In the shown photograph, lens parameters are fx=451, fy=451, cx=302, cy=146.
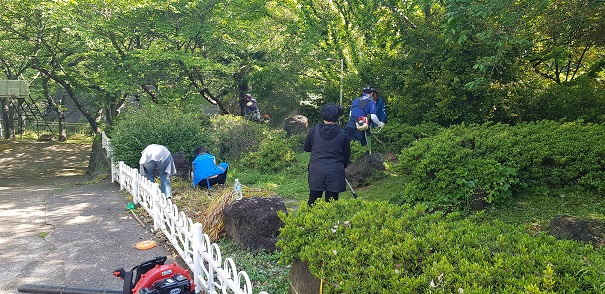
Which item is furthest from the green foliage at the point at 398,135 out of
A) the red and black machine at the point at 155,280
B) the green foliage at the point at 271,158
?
the red and black machine at the point at 155,280

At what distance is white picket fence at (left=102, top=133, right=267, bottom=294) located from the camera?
337 centimetres

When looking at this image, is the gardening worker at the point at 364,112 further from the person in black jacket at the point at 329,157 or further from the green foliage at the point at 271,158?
the green foliage at the point at 271,158

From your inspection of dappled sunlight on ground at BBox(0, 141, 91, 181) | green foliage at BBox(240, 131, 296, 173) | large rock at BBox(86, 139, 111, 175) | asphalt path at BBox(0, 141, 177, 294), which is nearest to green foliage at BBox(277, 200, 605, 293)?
asphalt path at BBox(0, 141, 177, 294)

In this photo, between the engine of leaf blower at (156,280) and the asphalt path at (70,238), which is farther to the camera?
the asphalt path at (70,238)

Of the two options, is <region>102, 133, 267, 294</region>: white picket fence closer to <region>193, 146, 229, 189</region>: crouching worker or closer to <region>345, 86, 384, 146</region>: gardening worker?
<region>193, 146, 229, 189</region>: crouching worker

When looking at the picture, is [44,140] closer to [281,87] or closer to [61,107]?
[61,107]

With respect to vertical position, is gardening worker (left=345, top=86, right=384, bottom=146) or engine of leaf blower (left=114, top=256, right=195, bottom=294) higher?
gardening worker (left=345, top=86, right=384, bottom=146)

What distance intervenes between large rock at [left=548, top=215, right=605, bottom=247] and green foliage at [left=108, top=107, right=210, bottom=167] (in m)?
8.14

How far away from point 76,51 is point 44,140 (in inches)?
526

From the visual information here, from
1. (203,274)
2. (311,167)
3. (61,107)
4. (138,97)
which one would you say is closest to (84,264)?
(203,274)

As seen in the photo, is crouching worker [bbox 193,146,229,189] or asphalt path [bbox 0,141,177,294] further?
crouching worker [bbox 193,146,229,189]

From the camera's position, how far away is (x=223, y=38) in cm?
1448

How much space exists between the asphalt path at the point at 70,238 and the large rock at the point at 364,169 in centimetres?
385

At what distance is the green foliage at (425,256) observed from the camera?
7.40ft
